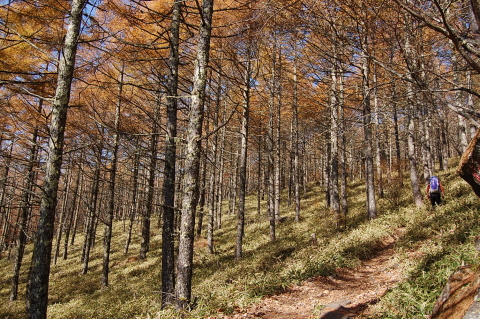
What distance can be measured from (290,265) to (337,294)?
9.25 feet

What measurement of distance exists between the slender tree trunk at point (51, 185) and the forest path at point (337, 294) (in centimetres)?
332

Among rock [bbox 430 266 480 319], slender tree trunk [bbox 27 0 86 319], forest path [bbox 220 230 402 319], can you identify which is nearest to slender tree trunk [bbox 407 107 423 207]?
forest path [bbox 220 230 402 319]

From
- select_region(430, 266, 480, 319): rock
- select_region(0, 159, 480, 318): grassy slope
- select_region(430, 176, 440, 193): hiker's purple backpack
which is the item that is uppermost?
select_region(430, 176, 440, 193): hiker's purple backpack

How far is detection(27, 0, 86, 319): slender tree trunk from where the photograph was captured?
471 centimetres

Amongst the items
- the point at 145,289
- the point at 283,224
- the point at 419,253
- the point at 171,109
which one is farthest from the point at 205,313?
the point at 283,224

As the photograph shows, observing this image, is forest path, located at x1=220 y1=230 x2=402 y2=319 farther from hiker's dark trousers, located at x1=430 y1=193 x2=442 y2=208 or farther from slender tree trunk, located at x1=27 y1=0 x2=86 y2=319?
hiker's dark trousers, located at x1=430 y1=193 x2=442 y2=208

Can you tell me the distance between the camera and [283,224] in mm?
17703

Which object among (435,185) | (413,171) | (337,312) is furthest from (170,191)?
(413,171)

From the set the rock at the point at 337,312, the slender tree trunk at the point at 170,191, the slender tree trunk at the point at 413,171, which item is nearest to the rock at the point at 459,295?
the rock at the point at 337,312

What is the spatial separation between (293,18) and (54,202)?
6028mm

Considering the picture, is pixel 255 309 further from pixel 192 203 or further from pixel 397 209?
pixel 397 209

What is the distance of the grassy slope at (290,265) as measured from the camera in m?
5.22

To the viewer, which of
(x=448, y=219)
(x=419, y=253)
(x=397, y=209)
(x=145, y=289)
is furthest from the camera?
(x=397, y=209)

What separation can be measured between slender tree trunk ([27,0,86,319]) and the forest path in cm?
332
